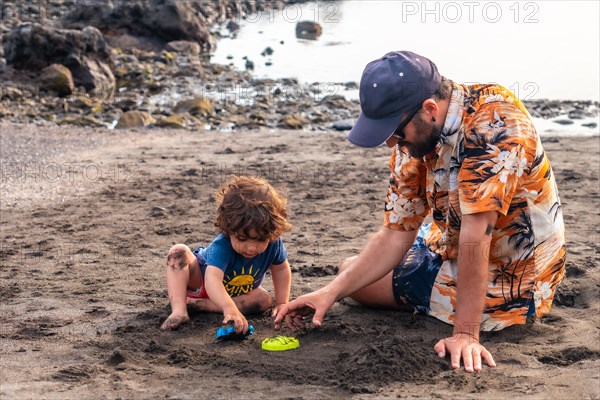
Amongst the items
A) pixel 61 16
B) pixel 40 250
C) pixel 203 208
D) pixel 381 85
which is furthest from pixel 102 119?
pixel 61 16

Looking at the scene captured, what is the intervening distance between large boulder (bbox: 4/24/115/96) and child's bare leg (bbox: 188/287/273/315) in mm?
9956

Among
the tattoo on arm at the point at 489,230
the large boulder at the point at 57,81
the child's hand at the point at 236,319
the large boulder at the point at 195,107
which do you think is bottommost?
the child's hand at the point at 236,319

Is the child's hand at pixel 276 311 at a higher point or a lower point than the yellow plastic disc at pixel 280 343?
higher

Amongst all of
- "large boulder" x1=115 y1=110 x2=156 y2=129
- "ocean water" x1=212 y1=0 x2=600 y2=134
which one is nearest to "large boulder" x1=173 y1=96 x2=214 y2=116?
"large boulder" x1=115 y1=110 x2=156 y2=129

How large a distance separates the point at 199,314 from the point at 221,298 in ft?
1.37

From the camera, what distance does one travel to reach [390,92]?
12.1ft

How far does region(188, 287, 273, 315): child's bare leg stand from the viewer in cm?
469

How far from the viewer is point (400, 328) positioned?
177 inches

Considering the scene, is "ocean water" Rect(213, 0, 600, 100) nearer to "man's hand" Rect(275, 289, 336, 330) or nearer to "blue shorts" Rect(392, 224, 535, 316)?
"blue shorts" Rect(392, 224, 535, 316)

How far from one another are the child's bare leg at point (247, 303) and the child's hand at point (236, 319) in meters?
0.33

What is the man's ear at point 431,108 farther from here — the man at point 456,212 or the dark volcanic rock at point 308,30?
the dark volcanic rock at point 308,30

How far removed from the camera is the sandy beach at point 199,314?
3730mm

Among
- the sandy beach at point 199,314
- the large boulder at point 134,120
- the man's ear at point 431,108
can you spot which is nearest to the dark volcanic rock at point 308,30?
the large boulder at point 134,120

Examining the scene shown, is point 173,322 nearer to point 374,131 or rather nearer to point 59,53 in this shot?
point 374,131
